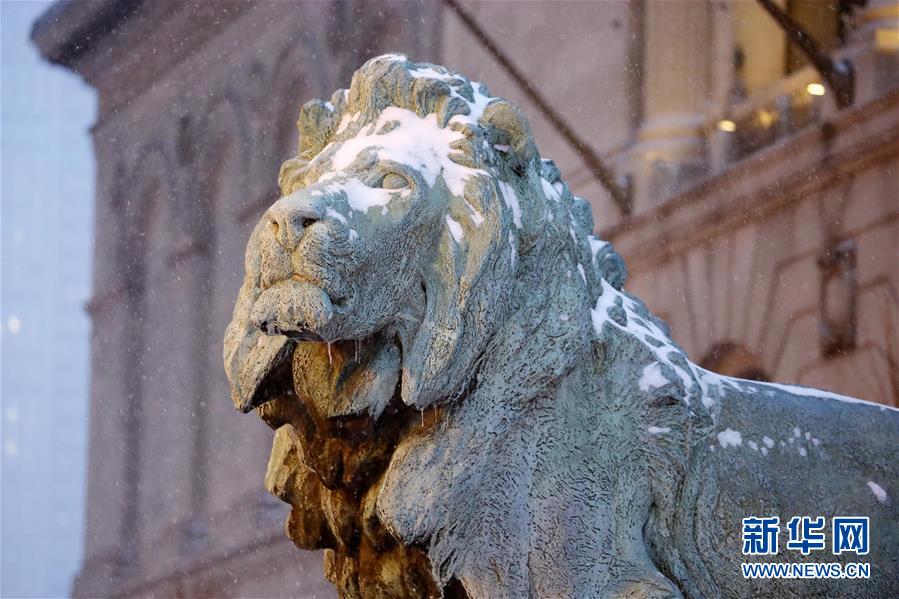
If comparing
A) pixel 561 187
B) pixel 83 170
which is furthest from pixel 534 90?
pixel 561 187

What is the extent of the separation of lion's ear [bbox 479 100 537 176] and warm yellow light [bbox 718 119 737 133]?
4844mm

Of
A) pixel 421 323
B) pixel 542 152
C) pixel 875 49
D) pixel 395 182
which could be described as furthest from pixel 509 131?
pixel 875 49

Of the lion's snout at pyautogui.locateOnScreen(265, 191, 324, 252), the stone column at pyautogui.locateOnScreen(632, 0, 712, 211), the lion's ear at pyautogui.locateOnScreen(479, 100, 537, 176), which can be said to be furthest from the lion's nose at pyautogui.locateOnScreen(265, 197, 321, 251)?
the stone column at pyautogui.locateOnScreen(632, 0, 712, 211)

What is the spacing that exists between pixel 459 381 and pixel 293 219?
1.78 ft

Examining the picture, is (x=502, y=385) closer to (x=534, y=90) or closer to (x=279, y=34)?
(x=534, y=90)

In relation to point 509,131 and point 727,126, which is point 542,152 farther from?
point 509,131

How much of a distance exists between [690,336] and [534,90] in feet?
5.27

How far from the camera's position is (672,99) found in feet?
28.1

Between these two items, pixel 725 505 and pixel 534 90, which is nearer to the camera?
pixel 725 505

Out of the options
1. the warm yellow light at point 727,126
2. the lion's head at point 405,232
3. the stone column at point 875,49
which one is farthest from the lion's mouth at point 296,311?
the warm yellow light at point 727,126

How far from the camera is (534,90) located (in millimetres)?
8594

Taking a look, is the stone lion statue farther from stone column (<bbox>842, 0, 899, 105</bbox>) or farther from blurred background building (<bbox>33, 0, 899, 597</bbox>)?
stone column (<bbox>842, 0, 899, 105</bbox>)

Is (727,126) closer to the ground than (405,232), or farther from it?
farther from it

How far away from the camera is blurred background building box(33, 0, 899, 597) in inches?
315
